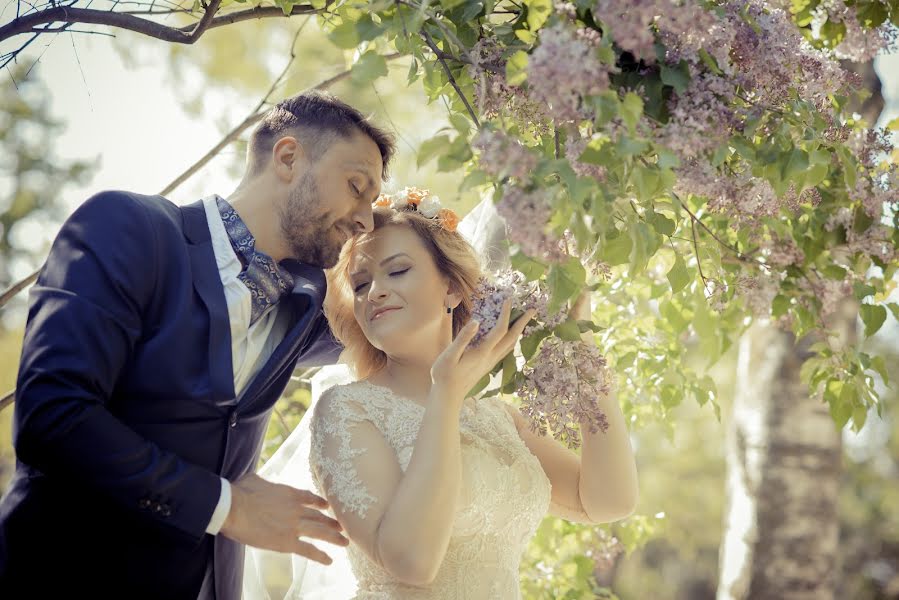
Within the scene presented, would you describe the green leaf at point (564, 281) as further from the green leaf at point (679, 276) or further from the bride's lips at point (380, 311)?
the bride's lips at point (380, 311)

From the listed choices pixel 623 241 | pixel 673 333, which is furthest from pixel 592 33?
pixel 673 333

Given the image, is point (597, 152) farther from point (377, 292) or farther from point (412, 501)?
point (377, 292)

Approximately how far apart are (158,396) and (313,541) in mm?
1079

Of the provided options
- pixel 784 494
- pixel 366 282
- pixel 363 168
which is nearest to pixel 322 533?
pixel 366 282

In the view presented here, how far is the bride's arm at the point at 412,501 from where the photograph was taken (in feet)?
7.16

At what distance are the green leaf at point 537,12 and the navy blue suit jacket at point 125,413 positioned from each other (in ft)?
3.47

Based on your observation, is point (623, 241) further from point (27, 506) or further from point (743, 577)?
point (743, 577)

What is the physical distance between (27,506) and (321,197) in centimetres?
115

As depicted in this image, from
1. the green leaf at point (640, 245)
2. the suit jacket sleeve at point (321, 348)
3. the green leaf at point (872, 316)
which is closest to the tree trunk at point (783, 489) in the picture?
the green leaf at point (872, 316)

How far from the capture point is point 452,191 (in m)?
5.37

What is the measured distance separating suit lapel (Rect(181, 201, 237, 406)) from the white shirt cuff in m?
0.26

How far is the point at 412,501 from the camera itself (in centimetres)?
220

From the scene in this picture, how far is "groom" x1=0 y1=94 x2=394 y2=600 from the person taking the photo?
192cm

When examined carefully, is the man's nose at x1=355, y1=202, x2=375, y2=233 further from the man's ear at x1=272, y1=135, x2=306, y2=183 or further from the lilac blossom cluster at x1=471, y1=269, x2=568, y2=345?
the lilac blossom cluster at x1=471, y1=269, x2=568, y2=345
